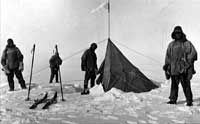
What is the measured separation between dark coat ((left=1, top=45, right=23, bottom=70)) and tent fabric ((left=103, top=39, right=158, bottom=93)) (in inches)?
138

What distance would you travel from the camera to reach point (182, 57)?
6.97 metres

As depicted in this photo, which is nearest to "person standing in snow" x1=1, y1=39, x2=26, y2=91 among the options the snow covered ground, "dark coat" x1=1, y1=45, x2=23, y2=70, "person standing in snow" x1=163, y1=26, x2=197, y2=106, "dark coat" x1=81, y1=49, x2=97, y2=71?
"dark coat" x1=1, y1=45, x2=23, y2=70

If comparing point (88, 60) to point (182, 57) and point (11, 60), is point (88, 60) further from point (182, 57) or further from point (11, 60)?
point (182, 57)

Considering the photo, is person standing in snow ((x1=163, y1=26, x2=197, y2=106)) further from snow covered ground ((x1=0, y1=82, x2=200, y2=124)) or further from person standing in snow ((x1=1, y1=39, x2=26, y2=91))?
person standing in snow ((x1=1, y1=39, x2=26, y2=91))

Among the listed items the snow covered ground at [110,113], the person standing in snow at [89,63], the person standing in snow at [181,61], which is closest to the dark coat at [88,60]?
the person standing in snow at [89,63]

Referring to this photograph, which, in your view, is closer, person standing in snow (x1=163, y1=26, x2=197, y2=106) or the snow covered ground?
the snow covered ground

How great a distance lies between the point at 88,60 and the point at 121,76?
1338mm

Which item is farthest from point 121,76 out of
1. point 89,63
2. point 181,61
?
point 181,61

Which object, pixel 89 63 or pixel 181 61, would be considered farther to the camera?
pixel 89 63

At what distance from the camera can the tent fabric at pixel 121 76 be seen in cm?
999

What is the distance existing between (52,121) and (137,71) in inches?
243

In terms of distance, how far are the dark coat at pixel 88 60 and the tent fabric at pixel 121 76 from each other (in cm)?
53

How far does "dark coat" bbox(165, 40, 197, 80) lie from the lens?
690 centimetres

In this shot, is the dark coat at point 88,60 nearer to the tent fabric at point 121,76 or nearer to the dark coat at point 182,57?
the tent fabric at point 121,76
